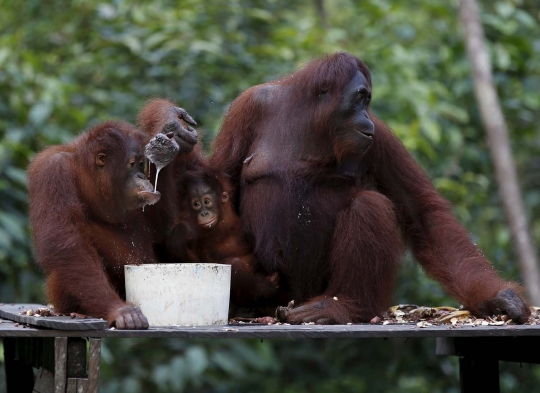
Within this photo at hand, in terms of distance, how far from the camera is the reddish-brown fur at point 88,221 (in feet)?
10.7

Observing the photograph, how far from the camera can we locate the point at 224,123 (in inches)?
174

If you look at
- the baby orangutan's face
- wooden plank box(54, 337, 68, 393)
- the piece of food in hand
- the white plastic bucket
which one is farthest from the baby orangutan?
wooden plank box(54, 337, 68, 393)

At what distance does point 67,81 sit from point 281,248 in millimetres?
3437

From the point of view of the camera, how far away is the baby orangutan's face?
413cm

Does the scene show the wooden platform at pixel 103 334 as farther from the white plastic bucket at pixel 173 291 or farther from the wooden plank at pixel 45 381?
the white plastic bucket at pixel 173 291

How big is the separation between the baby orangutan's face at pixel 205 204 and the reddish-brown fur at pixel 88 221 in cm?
35

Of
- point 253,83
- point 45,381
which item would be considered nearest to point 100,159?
point 45,381

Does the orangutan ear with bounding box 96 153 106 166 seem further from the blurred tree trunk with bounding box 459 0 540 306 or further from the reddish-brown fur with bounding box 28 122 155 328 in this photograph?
the blurred tree trunk with bounding box 459 0 540 306

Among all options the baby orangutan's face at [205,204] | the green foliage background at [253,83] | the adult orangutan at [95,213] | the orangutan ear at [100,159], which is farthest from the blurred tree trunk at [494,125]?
the orangutan ear at [100,159]

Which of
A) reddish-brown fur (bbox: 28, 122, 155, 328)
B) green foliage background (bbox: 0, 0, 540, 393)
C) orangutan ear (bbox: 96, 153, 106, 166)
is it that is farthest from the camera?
green foliage background (bbox: 0, 0, 540, 393)

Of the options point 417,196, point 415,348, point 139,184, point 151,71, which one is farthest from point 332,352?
point 139,184

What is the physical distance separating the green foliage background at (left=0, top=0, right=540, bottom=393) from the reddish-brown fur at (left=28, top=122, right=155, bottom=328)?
2044mm

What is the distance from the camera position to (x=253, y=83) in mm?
6820

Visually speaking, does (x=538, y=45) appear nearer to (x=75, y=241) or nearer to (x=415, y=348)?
(x=415, y=348)
